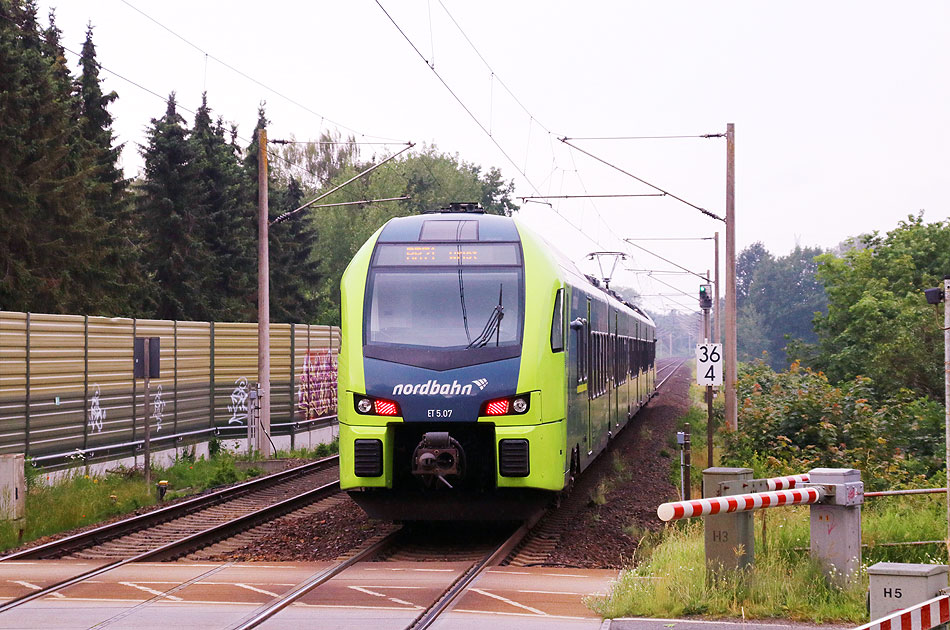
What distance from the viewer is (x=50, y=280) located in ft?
113

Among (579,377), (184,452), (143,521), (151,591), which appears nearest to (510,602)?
(151,591)

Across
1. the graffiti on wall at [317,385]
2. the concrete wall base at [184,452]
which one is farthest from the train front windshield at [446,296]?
the graffiti on wall at [317,385]

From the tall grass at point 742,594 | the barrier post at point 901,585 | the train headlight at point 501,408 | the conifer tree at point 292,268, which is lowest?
the tall grass at point 742,594

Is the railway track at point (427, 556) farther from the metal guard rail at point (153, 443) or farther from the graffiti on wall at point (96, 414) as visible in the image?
the graffiti on wall at point (96, 414)

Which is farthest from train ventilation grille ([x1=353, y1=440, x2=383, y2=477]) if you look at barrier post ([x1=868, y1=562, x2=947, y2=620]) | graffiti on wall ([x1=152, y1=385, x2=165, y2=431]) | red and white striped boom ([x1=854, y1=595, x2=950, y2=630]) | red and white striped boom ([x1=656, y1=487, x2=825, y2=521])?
graffiti on wall ([x1=152, y1=385, x2=165, y2=431])

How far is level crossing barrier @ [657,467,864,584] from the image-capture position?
878 cm

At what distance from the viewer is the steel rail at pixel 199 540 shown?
31.7ft

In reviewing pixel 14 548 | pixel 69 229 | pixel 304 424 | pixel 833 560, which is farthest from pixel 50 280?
pixel 833 560

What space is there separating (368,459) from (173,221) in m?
36.4

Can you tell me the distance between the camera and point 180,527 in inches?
558

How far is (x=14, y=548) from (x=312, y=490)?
5735mm

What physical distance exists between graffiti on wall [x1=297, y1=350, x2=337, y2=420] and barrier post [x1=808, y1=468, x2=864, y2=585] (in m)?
20.8

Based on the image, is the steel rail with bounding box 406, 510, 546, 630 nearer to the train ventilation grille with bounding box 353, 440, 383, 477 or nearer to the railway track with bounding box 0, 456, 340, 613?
the train ventilation grille with bounding box 353, 440, 383, 477

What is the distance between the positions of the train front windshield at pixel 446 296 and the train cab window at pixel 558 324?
431 mm
